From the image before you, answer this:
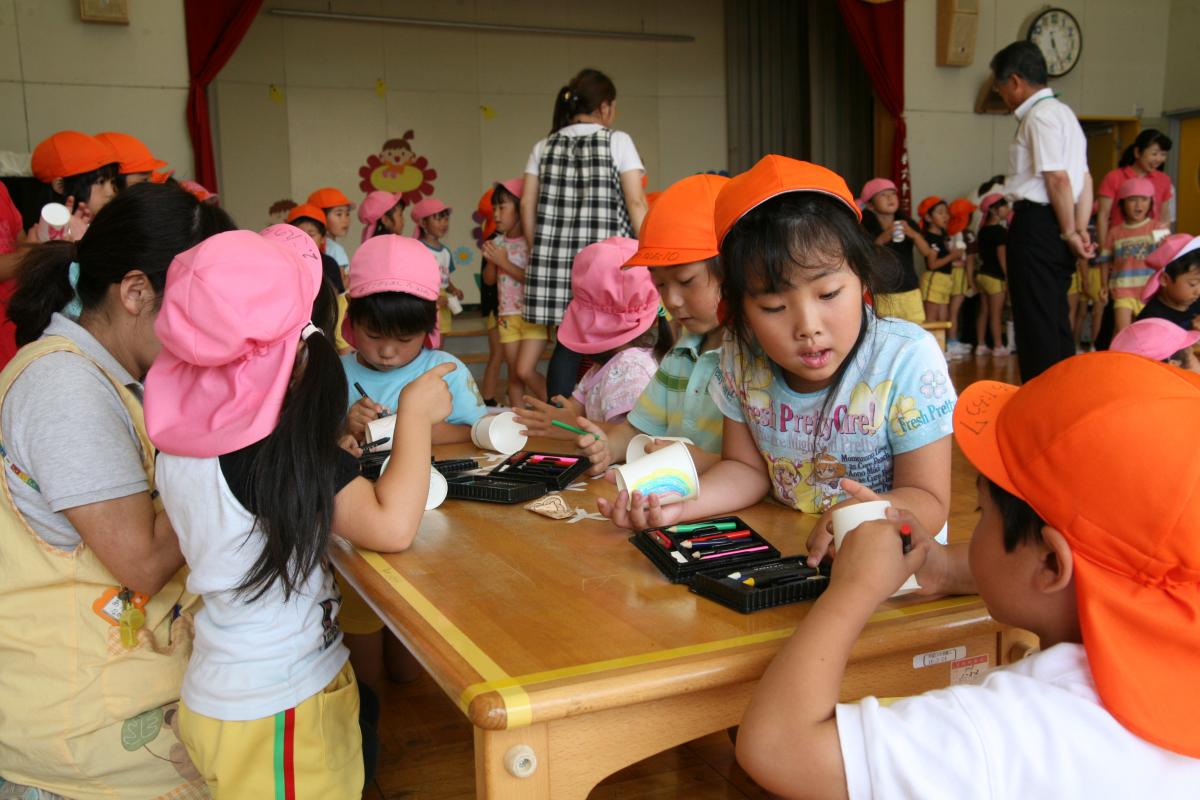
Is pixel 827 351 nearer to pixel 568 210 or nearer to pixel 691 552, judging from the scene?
pixel 691 552

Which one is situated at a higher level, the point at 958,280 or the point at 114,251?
the point at 114,251

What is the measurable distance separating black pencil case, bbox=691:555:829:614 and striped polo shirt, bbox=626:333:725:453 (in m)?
0.76

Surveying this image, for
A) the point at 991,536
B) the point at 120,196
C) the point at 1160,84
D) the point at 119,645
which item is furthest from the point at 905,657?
the point at 1160,84

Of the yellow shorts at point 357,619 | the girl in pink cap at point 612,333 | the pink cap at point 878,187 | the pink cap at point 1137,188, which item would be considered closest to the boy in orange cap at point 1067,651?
the girl in pink cap at point 612,333

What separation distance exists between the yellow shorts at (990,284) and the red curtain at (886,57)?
922mm

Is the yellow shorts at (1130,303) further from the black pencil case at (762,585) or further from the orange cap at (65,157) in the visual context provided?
the black pencil case at (762,585)

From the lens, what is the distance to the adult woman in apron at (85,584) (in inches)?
55.0

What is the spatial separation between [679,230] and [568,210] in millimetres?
2467

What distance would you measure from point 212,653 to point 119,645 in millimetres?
214

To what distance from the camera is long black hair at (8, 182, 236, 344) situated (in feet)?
4.99

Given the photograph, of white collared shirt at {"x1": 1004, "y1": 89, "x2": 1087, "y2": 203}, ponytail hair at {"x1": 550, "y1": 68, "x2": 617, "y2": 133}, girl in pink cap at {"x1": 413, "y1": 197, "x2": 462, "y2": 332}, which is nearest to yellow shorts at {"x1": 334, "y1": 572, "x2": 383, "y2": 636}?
ponytail hair at {"x1": 550, "y1": 68, "x2": 617, "y2": 133}

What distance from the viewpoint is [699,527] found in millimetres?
1334

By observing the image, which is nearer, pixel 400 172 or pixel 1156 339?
pixel 1156 339

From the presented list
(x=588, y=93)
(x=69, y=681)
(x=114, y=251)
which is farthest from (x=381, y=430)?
(x=588, y=93)
